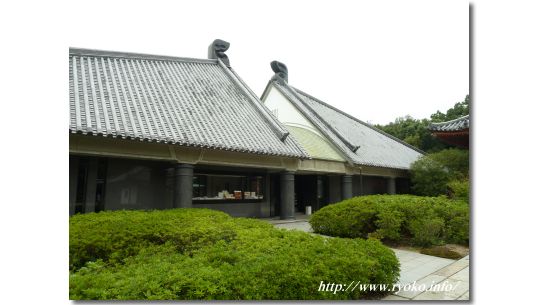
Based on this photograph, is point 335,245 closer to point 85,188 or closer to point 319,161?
point 85,188

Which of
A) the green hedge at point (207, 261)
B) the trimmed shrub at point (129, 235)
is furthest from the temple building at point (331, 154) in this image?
the green hedge at point (207, 261)

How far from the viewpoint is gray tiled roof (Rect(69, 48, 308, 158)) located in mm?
8812

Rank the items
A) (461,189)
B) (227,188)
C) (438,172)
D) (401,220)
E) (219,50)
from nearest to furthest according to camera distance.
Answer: (401,220)
(461,189)
(227,188)
(438,172)
(219,50)

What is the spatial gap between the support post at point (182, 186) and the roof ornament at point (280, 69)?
458 inches

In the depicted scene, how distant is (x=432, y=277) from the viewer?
5.45 meters

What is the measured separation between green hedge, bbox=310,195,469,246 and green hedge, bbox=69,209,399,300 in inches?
136

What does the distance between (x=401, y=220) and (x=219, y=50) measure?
11.6 metres

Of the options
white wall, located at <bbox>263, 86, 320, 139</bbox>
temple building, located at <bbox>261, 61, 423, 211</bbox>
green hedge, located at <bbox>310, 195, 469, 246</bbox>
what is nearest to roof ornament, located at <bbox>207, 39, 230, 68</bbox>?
temple building, located at <bbox>261, 61, 423, 211</bbox>

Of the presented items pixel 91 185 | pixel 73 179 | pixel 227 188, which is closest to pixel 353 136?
pixel 227 188

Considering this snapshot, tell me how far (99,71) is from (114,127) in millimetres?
3469

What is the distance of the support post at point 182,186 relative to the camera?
958 cm

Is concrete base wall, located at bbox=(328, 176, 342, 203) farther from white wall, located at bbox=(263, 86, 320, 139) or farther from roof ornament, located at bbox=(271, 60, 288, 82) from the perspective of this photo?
roof ornament, located at bbox=(271, 60, 288, 82)

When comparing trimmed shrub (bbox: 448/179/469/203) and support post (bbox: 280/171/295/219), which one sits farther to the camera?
support post (bbox: 280/171/295/219)

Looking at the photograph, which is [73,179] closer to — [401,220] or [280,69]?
[401,220]
